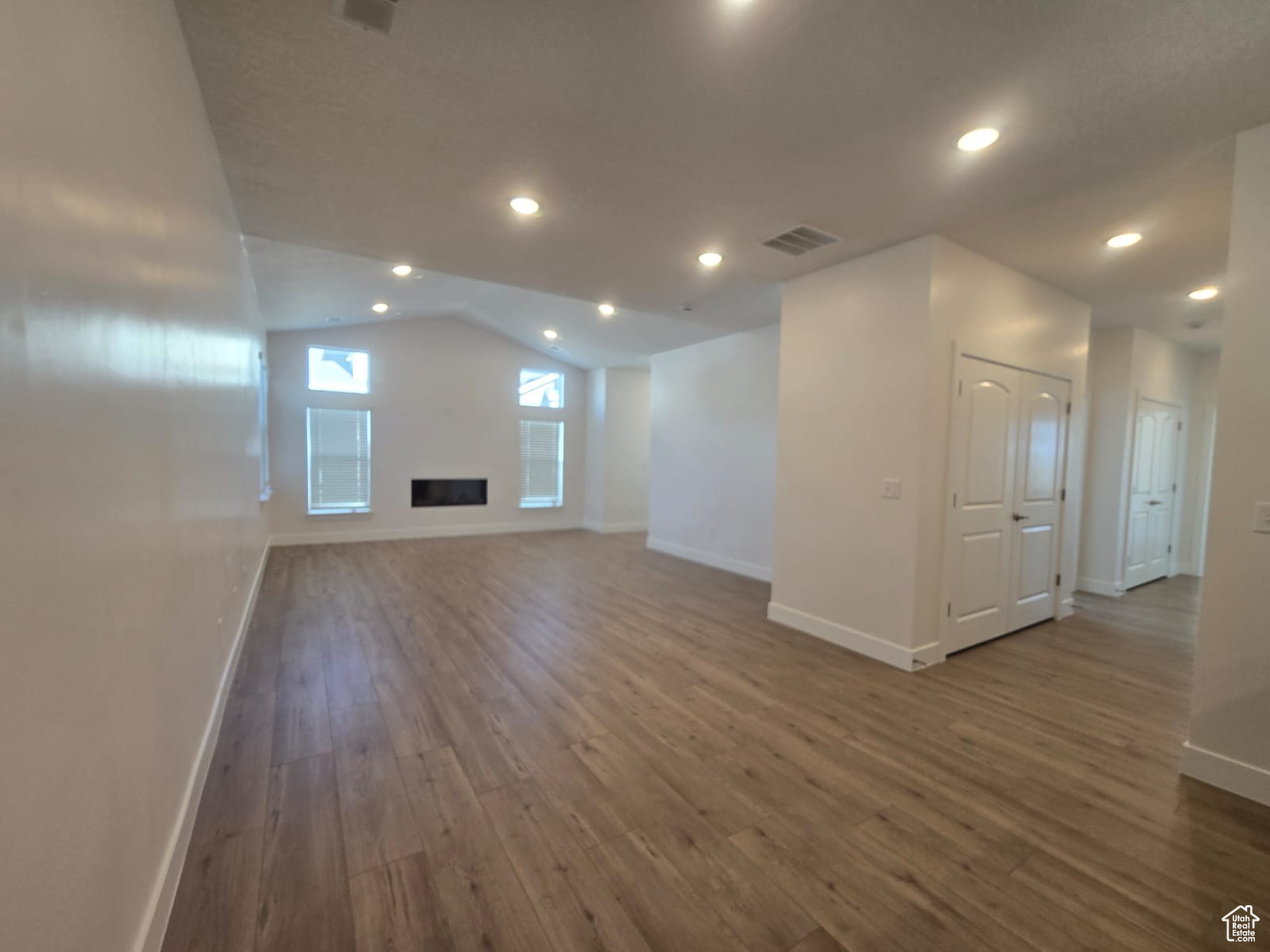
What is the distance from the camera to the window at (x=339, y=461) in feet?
23.9

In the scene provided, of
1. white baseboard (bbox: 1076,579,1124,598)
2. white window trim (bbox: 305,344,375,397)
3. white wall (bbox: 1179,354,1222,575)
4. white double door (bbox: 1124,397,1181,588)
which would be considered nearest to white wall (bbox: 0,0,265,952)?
white window trim (bbox: 305,344,375,397)

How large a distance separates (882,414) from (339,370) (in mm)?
7441

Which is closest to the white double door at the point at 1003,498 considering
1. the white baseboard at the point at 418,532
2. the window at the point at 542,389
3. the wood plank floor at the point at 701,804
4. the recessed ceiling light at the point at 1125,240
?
the wood plank floor at the point at 701,804

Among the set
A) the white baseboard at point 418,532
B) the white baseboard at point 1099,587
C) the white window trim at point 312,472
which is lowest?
the white baseboard at point 418,532

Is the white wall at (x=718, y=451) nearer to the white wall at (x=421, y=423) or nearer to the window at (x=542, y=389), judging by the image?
the window at (x=542, y=389)

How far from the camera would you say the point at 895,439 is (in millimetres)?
3240

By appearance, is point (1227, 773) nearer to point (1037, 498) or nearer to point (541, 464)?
point (1037, 498)

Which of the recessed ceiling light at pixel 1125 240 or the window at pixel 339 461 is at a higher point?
the recessed ceiling light at pixel 1125 240

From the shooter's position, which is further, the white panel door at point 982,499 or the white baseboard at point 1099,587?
the white baseboard at point 1099,587

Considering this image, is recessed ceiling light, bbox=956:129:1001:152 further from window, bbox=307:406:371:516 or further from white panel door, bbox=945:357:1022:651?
window, bbox=307:406:371:516

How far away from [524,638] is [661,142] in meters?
3.19

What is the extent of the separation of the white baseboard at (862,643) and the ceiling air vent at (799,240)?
8.65ft

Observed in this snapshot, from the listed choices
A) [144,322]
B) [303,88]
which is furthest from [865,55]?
[144,322]

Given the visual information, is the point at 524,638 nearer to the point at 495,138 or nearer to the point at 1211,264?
the point at 495,138
